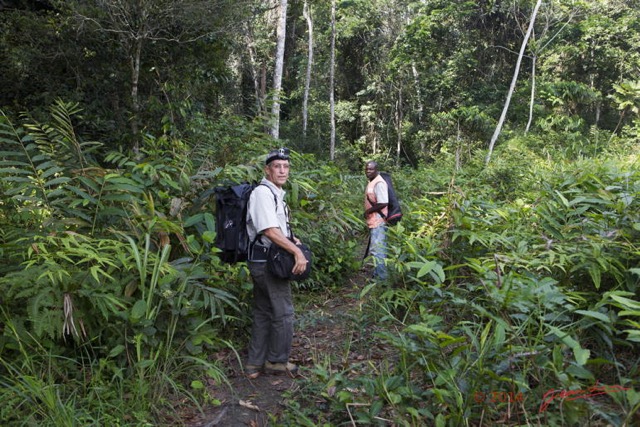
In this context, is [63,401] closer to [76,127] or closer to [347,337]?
[347,337]

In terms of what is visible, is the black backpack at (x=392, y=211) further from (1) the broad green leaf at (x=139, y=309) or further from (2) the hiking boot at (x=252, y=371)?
(1) the broad green leaf at (x=139, y=309)

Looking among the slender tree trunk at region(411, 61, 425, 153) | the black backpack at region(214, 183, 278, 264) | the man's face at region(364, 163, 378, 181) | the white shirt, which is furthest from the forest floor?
the slender tree trunk at region(411, 61, 425, 153)

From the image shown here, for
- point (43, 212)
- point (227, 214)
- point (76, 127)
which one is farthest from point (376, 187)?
point (76, 127)

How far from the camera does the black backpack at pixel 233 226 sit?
3.77 metres

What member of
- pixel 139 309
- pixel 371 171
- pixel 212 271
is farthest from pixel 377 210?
pixel 139 309

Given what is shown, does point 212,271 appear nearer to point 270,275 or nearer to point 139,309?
point 270,275

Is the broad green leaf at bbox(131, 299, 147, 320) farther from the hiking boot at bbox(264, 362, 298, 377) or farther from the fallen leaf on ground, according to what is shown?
the hiking boot at bbox(264, 362, 298, 377)

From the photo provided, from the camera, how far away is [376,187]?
6.63 m

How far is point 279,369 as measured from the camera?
391 cm

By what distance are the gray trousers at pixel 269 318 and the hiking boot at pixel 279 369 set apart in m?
0.04

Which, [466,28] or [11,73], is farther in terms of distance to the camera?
[466,28]

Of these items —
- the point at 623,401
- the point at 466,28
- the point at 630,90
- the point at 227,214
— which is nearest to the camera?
the point at 623,401

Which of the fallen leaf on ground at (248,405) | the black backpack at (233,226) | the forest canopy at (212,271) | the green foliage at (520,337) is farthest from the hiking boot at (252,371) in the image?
the black backpack at (233,226)

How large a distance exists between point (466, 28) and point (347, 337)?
22.2 m
